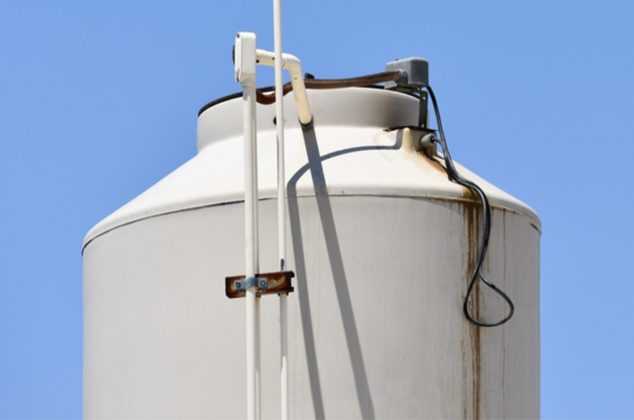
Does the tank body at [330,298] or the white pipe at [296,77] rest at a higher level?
the white pipe at [296,77]

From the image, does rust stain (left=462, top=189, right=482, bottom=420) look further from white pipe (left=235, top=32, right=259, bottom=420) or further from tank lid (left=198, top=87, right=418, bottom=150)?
white pipe (left=235, top=32, right=259, bottom=420)

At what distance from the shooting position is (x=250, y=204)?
5812mm

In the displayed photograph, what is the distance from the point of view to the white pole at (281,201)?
575 centimetres

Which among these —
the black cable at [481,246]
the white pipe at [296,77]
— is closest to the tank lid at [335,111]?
the white pipe at [296,77]

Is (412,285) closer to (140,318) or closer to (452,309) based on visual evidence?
(452,309)

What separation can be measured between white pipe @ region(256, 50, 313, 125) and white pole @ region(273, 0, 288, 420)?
0.25 ft

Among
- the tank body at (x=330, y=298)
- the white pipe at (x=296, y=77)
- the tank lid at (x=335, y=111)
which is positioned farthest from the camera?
the tank lid at (x=335, y=111)

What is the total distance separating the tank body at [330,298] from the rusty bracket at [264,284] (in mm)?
176

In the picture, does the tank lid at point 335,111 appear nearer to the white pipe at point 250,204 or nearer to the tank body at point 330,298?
the tank body at point 330,298

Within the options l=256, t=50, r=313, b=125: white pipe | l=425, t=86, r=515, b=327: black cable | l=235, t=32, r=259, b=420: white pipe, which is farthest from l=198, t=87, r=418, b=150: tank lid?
l=235, t=32, r=259, b=420: white pipe

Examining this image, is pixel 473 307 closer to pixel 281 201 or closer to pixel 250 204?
pixel 281 201

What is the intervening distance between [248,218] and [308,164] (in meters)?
0.60

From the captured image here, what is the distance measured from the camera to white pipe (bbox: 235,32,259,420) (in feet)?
18.6

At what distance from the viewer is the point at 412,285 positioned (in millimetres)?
6035
